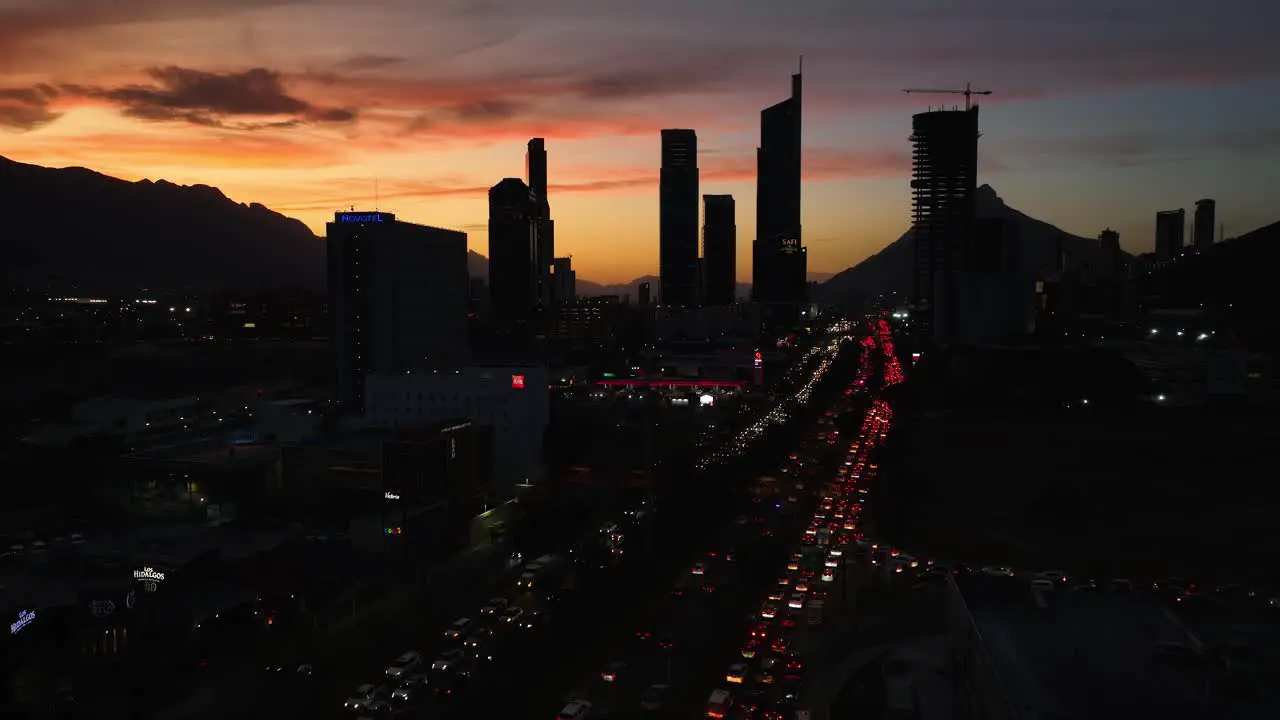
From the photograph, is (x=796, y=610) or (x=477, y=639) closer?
(x=477, y=639)

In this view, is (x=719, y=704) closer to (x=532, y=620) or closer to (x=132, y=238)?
(x=532, y=620)

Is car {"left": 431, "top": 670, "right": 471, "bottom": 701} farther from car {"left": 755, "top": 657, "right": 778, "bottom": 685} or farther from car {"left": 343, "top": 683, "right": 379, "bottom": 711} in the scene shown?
car {"left": 755, "top": 657, "right": 778, "bottom": 685}

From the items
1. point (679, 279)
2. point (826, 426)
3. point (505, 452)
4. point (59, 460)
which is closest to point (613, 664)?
point (505, 452)

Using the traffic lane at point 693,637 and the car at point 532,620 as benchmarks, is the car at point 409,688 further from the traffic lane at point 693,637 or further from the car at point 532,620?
the car at point 532,620

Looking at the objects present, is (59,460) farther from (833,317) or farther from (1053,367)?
(833,317)

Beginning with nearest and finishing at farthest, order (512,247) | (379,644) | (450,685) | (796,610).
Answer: (450,685) < (379,644) < (796,610) < (512,247)

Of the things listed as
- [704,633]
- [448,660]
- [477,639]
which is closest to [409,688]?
[448,660]
